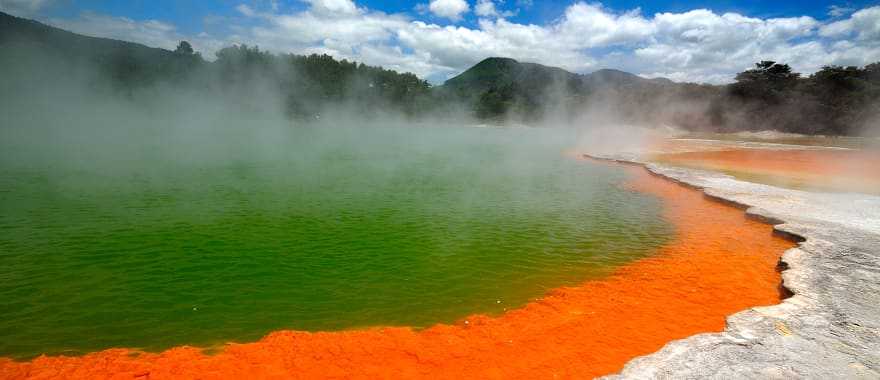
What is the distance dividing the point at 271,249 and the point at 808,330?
740 centimetres

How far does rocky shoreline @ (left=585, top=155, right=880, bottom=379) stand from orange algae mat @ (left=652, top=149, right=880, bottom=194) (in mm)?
8474

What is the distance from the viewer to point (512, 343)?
15.2 feet

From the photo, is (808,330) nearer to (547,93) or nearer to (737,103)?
(737,103)

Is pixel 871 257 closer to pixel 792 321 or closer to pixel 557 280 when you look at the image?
pixel 792 321

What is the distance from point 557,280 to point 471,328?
6.76 feet

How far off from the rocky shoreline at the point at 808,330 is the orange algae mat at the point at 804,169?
27.8ft

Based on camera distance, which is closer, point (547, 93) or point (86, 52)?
point (86, 52)

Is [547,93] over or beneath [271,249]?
over

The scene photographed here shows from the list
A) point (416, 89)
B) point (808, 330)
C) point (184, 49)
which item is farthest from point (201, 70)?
point (808, 330)

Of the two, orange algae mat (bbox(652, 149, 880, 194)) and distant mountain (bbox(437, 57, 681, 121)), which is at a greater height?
distant mountain (bbox(437, 57, 681, 121))

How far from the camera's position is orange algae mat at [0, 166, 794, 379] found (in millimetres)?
4055

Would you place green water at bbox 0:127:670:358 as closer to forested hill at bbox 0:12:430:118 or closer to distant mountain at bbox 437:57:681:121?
forested hill at bbox 0:12:430:118

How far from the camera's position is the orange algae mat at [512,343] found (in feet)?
13.3

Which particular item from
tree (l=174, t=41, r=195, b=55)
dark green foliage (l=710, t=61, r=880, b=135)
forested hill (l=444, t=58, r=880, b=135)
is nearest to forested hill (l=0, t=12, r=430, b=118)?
tree (l=174, t=41, r=195, b=55)
